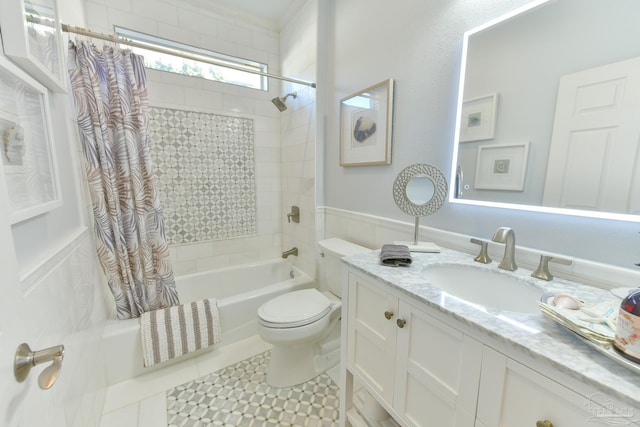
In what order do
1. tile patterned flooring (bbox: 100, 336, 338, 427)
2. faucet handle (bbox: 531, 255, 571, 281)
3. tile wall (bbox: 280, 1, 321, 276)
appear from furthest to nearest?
tile wall (bbox: 280, 1, 321, 276) < tile patterned flooring (bbox: 100, 336, 338, 427) < faucet handle (bbox: 531, 255, 571, 281)

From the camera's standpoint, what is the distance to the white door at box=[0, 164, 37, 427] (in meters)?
0.37

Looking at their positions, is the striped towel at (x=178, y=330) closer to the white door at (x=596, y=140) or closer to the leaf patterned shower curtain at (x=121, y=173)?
the leaf patterned shower curtain at (x=121, y=173)

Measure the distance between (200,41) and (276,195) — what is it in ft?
4.87

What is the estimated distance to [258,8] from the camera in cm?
214

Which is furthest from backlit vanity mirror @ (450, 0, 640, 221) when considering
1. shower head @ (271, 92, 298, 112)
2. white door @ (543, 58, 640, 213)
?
shower head @ (271, 92, 298, 112)

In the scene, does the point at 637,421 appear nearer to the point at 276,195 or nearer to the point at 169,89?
the point at 276,195

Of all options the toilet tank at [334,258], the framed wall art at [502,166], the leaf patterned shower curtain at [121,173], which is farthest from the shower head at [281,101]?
the framed wall art at [502,166]

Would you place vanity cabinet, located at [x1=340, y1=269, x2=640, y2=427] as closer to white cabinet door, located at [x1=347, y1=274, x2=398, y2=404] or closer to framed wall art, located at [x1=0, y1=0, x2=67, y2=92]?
white cabinet door, located at [x1=347, y1=274, x2=398, y2=404]

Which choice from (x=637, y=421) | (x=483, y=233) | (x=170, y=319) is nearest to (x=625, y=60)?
(x=483, y=233)

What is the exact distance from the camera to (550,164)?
0.90 m

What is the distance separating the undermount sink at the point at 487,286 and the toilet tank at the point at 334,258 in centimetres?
64

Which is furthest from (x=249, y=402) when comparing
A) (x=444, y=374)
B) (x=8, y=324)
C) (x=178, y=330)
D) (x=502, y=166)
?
(x=502, y=166)

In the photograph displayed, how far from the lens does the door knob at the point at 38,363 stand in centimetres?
41

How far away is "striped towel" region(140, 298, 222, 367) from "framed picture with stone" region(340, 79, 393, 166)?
1.44 meters
